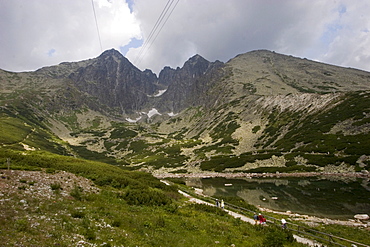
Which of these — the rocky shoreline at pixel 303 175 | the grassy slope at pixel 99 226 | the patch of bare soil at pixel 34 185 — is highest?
→ the rocky shoreline at pixel 303 175

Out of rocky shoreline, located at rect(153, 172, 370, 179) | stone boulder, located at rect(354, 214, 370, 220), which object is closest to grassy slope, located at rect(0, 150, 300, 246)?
stone boulder, located at rect(354, 214, 370, 220)

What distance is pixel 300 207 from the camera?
34969 millimetres

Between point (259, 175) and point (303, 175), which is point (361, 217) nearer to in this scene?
point (303, 175)

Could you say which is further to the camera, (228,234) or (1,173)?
(1,173)

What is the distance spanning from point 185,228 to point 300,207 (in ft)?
90.2

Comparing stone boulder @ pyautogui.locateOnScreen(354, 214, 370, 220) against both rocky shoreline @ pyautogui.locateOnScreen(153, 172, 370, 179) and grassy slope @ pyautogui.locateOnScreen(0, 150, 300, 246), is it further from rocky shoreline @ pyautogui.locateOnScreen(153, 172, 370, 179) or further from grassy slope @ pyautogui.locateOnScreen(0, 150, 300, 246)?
rocky shoreline @ pyautogui.locateOnScreen(153, 172, 370, 179)

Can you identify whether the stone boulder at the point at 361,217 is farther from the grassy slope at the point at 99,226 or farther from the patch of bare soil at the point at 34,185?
the patch of bare soil at the point at 34,185

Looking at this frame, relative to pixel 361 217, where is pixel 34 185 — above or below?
below

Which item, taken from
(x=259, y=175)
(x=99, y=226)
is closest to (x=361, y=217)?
(x=99, y=226)

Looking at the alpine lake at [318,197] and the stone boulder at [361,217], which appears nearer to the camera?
the stone boulder at [361,217]

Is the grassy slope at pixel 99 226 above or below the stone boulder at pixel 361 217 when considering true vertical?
below

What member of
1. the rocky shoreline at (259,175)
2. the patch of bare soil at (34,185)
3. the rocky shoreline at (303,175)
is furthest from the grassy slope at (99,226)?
the rocky shoreline at (259,175)

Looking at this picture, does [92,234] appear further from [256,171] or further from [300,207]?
[256,171]

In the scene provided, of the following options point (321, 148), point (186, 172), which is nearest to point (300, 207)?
point (321, 148)
